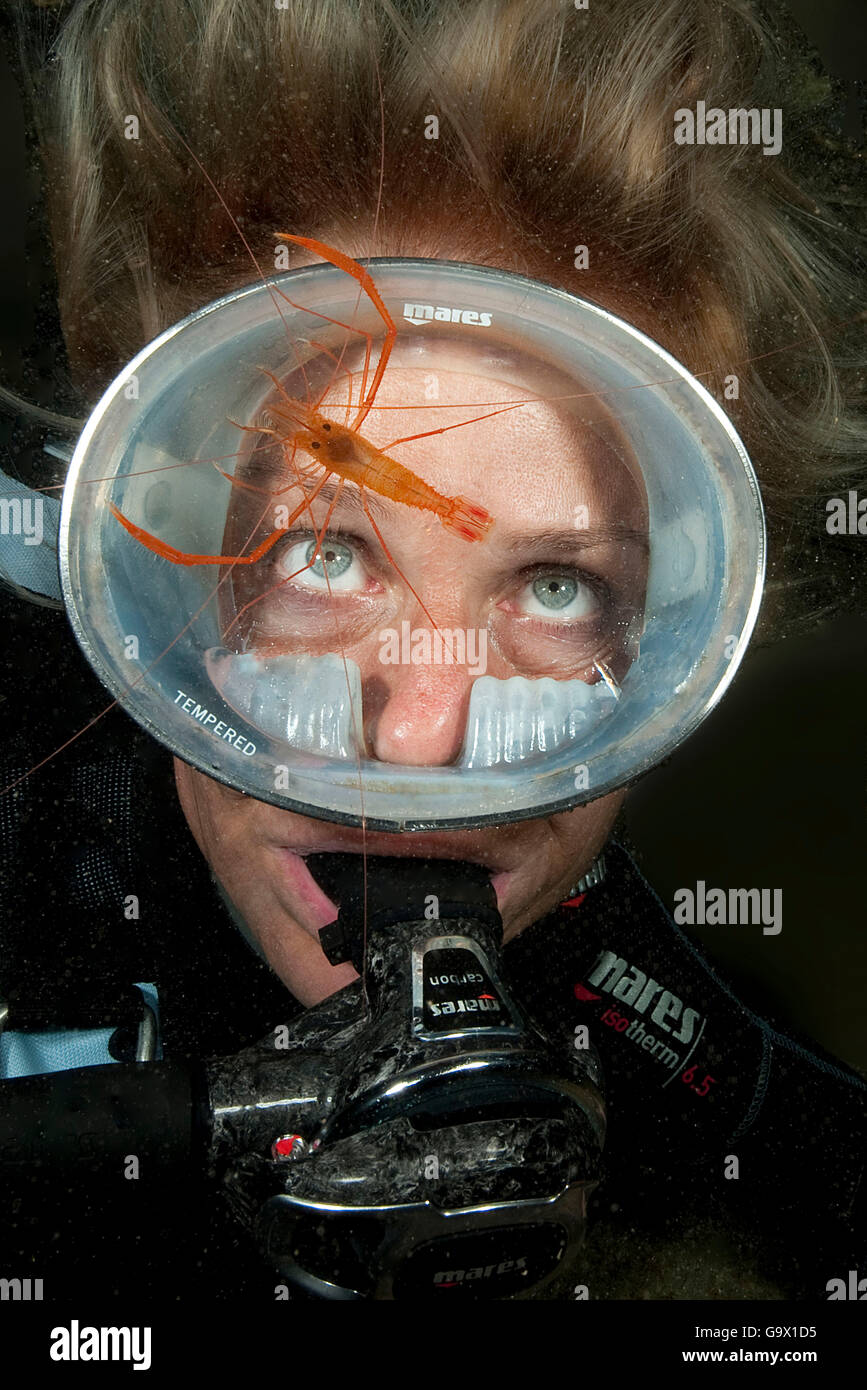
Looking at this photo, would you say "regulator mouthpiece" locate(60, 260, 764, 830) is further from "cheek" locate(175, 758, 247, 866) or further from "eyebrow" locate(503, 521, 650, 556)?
"cheek" locate(175, 758, 247, 866)

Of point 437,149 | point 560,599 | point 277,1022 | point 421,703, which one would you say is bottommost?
point 277,1022

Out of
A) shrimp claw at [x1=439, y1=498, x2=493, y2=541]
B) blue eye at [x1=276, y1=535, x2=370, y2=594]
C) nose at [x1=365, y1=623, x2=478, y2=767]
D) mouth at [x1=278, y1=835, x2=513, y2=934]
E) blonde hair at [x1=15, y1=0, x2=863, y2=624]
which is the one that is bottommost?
mouth at [x1=278, y1=835, x2=513, y2=934]

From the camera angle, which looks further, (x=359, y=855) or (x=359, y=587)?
(x=359, y=587)

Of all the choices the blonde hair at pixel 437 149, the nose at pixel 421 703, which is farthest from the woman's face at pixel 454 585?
the blonde hair at pixel 437 149

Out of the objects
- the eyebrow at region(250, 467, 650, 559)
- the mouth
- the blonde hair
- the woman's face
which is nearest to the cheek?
the woman's face

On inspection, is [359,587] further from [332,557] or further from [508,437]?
[508,437]

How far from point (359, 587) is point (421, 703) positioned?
0.16 metres

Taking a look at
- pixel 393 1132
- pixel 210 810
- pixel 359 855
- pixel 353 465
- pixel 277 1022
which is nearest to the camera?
pixel 393 1132

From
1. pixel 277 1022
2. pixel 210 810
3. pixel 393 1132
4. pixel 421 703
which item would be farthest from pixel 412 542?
pixel 277 1022

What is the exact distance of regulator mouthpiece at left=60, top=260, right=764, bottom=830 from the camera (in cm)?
83

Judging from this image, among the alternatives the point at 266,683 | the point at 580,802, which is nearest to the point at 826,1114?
the point at 580,802

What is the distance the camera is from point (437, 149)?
1037mm

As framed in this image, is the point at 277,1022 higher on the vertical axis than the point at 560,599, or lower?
lower
